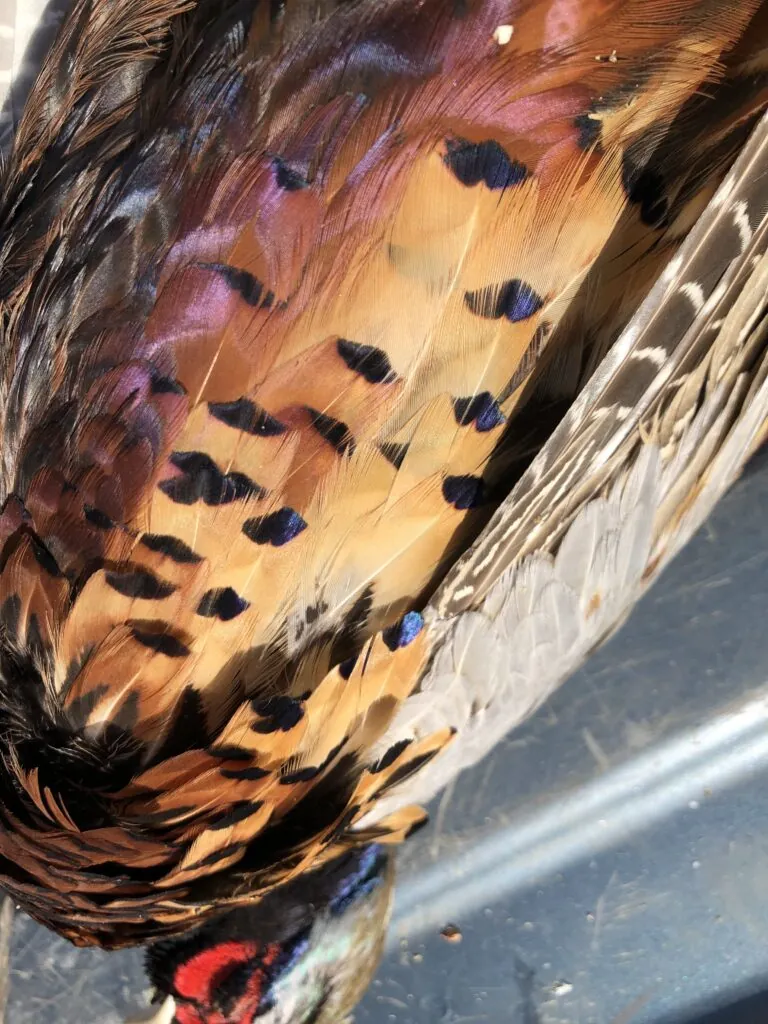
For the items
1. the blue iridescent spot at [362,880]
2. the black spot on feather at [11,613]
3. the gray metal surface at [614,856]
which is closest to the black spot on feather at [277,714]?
the black spot on feather at [11,613]

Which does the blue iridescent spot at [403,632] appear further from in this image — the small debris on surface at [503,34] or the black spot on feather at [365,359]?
the small debris on surface at [503,34]

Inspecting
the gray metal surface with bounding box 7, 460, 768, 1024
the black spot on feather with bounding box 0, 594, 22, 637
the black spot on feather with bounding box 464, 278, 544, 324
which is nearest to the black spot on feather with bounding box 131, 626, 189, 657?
the black spot on feather with bounding box 0, 594, 22, 637

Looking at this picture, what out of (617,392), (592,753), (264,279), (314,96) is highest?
(314,96)

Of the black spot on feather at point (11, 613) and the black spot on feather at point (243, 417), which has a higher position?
the black spot on feather at point (243, 417)

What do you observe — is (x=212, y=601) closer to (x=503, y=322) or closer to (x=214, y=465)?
(x=214, y=465)

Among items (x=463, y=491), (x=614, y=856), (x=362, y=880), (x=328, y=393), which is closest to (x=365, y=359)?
(x=328, y=393)

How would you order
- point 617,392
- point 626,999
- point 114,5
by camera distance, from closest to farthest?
point 617,392 < point 114,5 < point 626,999

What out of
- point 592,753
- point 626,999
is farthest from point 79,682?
point 626,999
